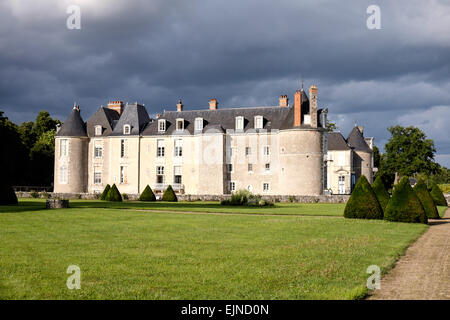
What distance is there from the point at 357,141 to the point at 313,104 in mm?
16784

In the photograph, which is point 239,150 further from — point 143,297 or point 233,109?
point 143,297

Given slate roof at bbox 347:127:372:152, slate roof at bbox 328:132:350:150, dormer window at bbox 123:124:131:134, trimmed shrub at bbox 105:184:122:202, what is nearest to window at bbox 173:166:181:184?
dormer window at bbox 123:124:131:134

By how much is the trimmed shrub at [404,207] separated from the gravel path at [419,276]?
695 centimetres

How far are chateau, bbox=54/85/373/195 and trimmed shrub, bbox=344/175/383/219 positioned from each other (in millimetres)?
20868

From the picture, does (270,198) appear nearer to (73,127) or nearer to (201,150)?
(201,150)

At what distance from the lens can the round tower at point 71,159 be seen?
47719 millimetres

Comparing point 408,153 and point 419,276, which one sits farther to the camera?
point 408,153

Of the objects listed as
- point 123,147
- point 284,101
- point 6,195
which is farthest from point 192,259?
point 123,147

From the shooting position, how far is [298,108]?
41250 millimetres

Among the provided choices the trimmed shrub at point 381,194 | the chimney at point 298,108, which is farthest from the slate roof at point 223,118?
the trimmed shrub at point 381,194

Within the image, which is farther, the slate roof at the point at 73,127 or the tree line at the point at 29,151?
the slate roof at the point at 73,127

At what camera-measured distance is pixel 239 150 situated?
4509 centimetres

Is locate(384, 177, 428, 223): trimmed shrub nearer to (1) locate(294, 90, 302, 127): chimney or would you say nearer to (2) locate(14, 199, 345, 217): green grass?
(2) locate(14, 199, 345, 217): green grass

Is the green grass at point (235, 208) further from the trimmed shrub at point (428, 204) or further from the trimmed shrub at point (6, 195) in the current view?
the trimmed shrub at point (428, 204)
